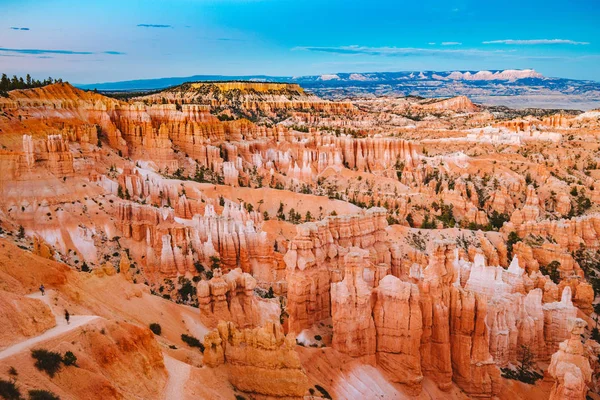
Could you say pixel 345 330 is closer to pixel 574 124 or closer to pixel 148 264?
pixel 148 264

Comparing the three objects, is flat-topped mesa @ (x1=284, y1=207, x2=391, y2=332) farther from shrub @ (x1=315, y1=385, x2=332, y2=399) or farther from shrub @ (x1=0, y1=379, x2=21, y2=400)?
shrub @ (x1=0, y1=379, x2=21, y2=400)

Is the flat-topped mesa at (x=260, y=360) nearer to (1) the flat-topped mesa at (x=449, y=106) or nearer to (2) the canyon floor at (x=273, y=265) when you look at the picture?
(2) the canyon floor at (x=273, y=265)

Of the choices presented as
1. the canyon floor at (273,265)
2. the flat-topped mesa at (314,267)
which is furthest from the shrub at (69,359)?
the flat-topped mesa at (314,267)

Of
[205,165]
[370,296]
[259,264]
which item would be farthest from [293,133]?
[370,296]

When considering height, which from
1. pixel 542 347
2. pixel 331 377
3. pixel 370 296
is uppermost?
pixel 370 296

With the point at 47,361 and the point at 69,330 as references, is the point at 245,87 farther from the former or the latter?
the point at 47,361
